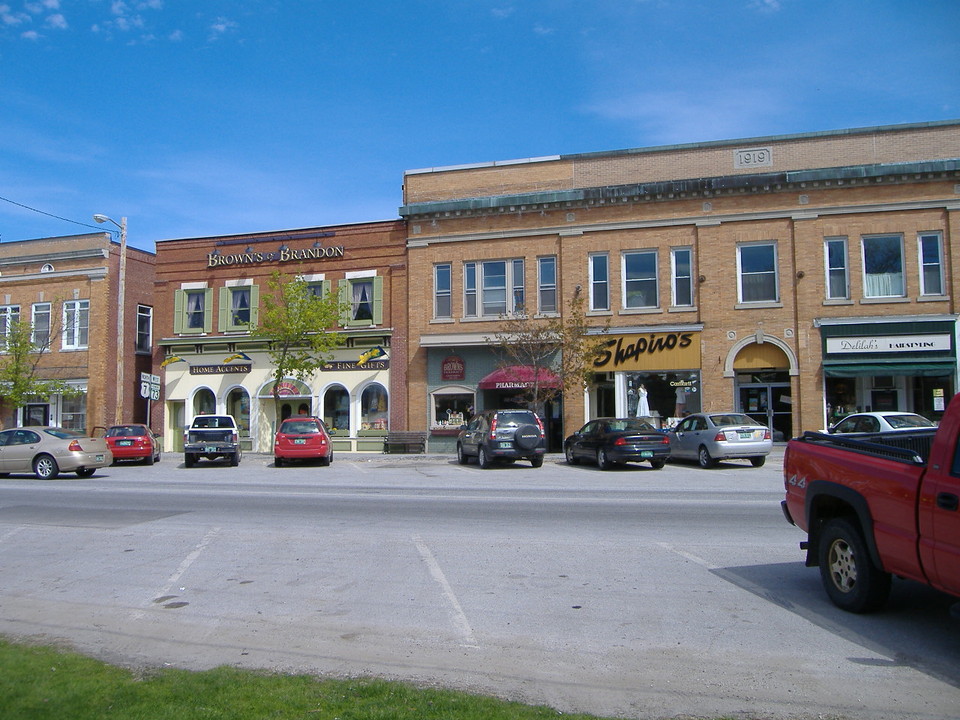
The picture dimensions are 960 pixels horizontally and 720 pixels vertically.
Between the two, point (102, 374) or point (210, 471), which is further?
point (102, 374)

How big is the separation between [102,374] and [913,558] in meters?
35.6

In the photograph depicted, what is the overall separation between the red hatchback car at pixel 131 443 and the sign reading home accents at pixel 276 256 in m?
9.59

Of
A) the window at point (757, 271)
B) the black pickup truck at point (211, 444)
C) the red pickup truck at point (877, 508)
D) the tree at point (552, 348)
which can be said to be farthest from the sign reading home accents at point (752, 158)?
the red pickup truck at point (877, 508)

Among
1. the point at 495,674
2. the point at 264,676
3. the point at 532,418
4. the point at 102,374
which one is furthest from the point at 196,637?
the point at 102,374

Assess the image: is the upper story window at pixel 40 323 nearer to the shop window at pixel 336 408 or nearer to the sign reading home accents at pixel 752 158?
the shop window at pixel 336 408

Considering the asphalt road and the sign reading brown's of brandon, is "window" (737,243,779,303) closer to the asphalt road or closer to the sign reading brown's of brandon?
the sign reading brown's of brandon

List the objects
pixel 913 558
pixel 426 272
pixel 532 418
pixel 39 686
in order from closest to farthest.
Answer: pixel 39 686, pixel 913 558, pixel 532 418, pixel 426 272

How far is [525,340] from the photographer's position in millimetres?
26281

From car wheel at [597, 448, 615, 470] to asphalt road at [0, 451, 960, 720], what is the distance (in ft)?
24.8

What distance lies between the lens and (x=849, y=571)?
22.0ft

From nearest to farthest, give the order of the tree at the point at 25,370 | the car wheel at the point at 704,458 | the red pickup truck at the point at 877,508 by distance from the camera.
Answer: the red pickup truck at the point at 877,508 < the car wheel at the point at 704,458 < the tree at the point at 25,370

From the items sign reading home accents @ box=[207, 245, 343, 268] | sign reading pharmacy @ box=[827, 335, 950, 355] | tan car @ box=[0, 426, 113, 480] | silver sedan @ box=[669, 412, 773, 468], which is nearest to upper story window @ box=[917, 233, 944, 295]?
sign reading pharmacy @ box=[827, 335, 950, 355]

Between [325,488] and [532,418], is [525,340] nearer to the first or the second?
[532,418]

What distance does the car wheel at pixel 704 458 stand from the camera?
2183cm
